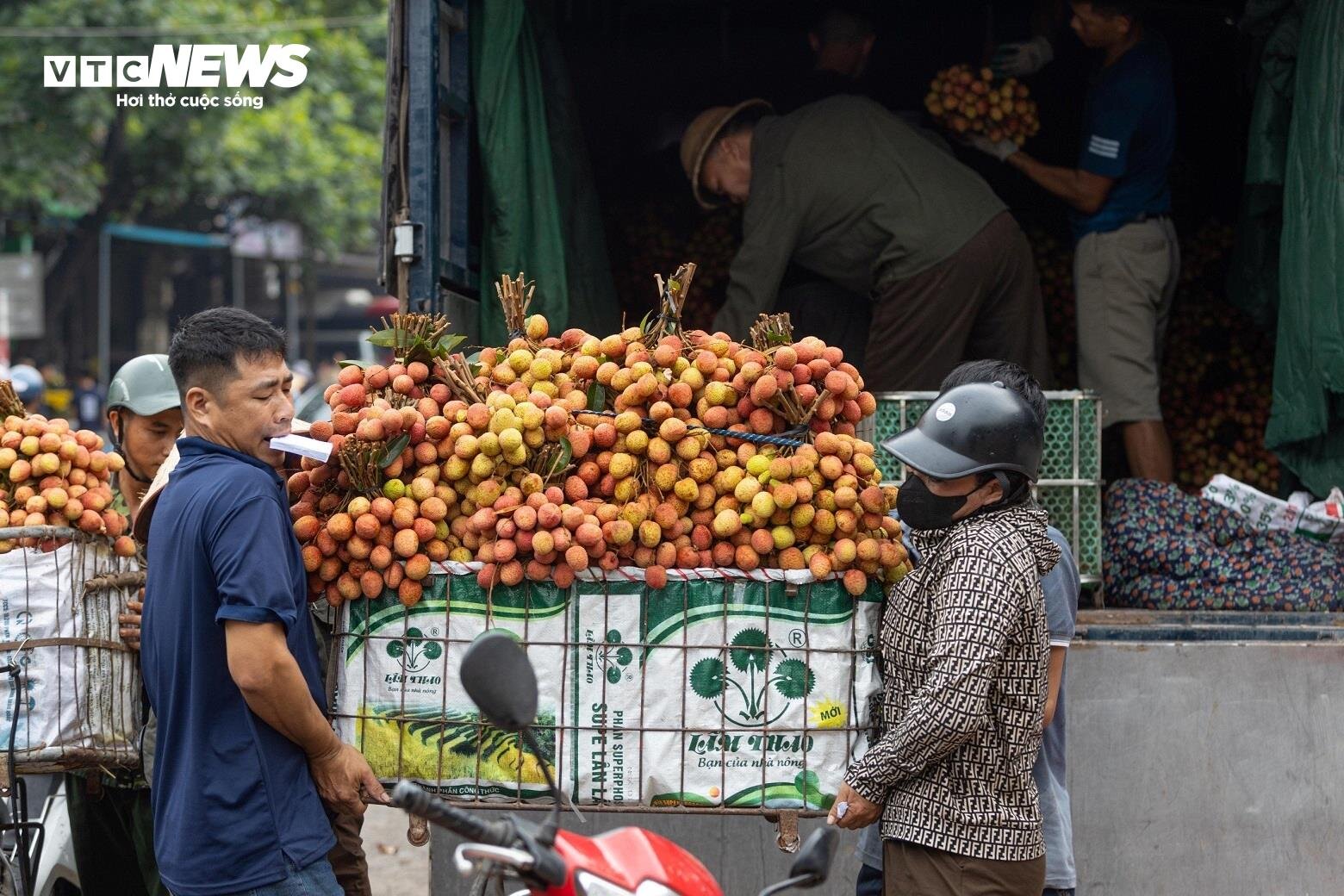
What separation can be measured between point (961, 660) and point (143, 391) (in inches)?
94.0

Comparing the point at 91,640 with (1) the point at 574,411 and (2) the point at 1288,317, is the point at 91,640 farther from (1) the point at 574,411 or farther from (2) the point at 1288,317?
(2) the point at 1288,317

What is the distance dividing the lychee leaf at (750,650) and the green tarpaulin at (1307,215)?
280 cm

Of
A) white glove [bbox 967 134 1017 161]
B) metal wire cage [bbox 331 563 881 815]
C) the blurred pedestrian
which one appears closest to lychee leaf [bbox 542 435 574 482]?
metal wire cage [bbox 331 563 881 815]

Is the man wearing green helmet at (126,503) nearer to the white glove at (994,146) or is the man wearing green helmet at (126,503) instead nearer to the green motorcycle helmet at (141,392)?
the green motorcycle helmet at (141,392)

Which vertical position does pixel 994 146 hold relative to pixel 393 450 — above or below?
above

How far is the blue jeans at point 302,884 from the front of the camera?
104 inches

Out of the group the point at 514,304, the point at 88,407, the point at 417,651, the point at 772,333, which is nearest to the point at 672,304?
the point at 772,333

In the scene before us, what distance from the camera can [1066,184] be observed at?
225 inches

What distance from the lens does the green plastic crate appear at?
14.2 feet

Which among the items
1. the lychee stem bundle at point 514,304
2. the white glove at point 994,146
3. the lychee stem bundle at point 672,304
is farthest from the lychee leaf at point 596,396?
the white glove at point 994,146

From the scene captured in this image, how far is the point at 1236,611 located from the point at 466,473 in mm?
2839

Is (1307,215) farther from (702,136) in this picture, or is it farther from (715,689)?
(715,689)

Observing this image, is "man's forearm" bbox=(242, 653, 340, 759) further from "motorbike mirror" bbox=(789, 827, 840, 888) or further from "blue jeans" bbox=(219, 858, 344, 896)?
"motorbike mirror" bbox=(789, 827, 840, 888)

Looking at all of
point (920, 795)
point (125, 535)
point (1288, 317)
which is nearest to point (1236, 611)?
point (1288, 317)
